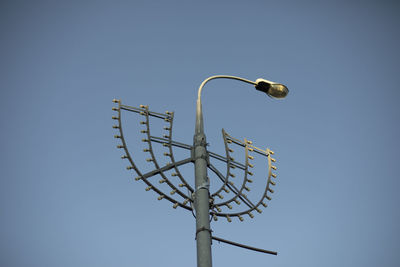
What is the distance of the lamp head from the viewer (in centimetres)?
1007

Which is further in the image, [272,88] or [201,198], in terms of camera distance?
[272,88]

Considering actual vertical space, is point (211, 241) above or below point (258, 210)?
below

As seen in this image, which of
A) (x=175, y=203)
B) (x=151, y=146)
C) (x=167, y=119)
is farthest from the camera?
(x=167, y=119)

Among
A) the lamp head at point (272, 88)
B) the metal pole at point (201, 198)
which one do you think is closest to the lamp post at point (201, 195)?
the metal pole at point (201, 198)

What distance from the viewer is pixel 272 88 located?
10086 millimetres

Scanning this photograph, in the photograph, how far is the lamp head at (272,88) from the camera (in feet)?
33.0

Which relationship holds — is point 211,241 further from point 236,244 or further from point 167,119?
point 167,119

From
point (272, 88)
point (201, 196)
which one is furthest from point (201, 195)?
point (272, 88)

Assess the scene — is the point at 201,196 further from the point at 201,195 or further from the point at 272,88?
the point at 272,88

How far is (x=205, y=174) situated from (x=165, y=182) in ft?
2.29

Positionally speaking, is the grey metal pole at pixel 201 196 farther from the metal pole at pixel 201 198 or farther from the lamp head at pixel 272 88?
the lamp head at pixel 272 88

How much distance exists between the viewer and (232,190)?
8.62 meters

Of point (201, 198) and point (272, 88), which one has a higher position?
point (272, 88)

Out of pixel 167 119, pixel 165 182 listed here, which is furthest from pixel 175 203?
pixel 167 119
